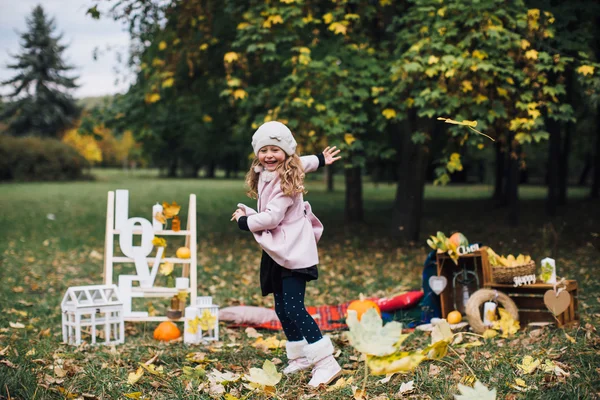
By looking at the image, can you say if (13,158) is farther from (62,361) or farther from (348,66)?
(62,361)

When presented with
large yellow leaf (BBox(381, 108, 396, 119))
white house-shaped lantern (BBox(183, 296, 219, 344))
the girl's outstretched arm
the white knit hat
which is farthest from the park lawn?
large yellow leaf (BBox(381, 108, 396, 119))

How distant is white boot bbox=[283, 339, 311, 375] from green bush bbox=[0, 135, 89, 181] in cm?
3567

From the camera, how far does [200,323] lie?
471 centimetres

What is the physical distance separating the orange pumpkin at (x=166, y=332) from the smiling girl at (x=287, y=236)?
1382 mm

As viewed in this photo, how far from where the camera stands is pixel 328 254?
966cm

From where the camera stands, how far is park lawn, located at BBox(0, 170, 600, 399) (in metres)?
3.40

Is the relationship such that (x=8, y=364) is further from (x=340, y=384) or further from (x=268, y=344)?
(x=340, y=384)

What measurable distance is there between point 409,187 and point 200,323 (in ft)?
20.7

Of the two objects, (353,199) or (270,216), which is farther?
(353,199)

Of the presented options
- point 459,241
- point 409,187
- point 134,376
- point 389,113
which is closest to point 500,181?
point 409,187

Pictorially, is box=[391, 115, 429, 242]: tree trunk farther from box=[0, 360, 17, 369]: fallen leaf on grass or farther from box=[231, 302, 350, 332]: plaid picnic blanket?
box=[0, 360, 17, 369]: fallen leaf on grass

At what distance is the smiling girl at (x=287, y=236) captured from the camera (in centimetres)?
362

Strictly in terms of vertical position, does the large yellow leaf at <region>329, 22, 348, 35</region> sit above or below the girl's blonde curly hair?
above

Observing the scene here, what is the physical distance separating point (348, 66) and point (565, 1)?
10.2 feet
